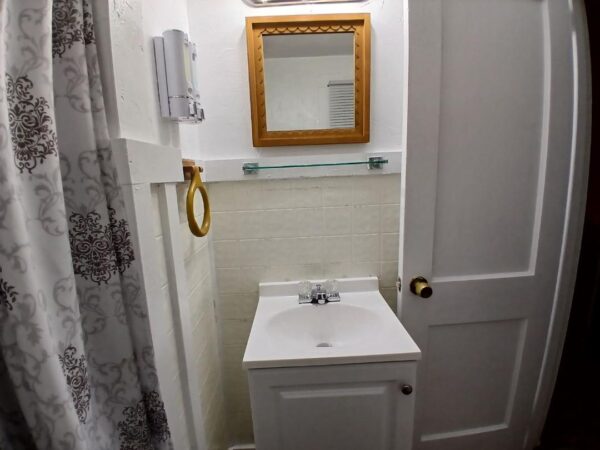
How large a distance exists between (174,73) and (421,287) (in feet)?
3.39

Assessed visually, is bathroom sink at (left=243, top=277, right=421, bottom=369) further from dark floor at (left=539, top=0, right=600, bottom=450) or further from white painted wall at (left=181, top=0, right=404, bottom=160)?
dark floor at (left=539, top=0, right=600, bottom=450)

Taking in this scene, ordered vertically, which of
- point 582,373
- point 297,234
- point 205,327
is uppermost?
point 297,234

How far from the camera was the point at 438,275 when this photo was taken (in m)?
0.97

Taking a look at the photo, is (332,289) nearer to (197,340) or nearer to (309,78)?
(197,340)

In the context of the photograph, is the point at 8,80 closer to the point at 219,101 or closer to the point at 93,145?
the point at 93,145

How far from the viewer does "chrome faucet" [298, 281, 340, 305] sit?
1.10 m

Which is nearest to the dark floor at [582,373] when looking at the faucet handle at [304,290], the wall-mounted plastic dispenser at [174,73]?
the faucet handle at [304,290]

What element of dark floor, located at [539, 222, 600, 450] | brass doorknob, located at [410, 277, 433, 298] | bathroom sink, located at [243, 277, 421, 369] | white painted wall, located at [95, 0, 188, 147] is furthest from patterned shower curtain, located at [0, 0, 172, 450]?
dark floor, located at [539, 222, 600, 450]

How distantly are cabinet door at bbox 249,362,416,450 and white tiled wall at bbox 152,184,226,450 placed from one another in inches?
8.4

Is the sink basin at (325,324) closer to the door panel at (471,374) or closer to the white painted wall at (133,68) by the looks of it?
the door panel at (471,374)

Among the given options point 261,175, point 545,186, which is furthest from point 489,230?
point 261,175

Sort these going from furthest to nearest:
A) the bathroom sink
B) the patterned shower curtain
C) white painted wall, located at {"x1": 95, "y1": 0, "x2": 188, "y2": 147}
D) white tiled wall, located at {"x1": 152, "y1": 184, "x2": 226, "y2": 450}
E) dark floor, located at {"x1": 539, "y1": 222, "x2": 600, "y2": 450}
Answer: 1. dark floor, located at {"x1": 539, "y1": 222, "x2": 600, "y2": 450}
2. the bathroom sink
3. white tiled wall, located at {"x1": 152, "y1": 184, "x2": 226, "y2": 450}
4. white painted wall, located at {"x1": 95, "y1": 0, "x2": 188, "y2": 147}
5. the patterned shower curtain

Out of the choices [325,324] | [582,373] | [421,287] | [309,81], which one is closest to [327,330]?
[325,324]

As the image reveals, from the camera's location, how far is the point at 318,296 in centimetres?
111
